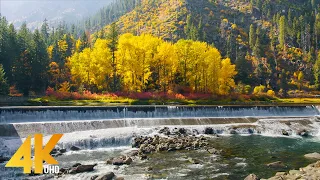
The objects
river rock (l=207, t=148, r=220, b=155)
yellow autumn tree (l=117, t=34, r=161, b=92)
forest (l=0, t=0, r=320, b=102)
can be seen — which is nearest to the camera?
river rock (l=207, t=148, r=220, b=155)

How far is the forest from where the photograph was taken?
2507 inches

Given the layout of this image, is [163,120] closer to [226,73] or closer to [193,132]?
[193,132]

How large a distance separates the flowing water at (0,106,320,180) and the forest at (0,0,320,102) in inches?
550

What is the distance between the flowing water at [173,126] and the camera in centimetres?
2573

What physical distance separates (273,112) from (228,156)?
2706 cm

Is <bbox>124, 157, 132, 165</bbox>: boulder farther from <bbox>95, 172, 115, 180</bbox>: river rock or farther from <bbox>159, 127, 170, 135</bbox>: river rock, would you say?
<bbox>159, 127, 170, 135</bbox>: river rock

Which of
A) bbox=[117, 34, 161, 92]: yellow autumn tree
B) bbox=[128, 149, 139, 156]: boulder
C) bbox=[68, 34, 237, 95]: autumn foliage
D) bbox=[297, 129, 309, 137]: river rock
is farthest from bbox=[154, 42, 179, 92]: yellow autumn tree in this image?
bbox=[128, 149, 139, 156]: boulder

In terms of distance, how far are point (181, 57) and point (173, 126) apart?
25.5 m

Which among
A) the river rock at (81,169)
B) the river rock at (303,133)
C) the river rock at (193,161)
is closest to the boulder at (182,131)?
the river rock at (193,161)

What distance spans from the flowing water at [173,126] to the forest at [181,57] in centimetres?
1397

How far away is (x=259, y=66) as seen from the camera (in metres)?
99.3

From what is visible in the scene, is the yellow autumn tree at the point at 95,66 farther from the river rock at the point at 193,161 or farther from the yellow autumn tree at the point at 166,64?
the river rock at the point at 193,161

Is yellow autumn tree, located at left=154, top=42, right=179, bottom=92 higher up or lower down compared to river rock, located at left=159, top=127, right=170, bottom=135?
higher up

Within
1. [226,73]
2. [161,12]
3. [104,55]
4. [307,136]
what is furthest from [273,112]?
[161,12]
